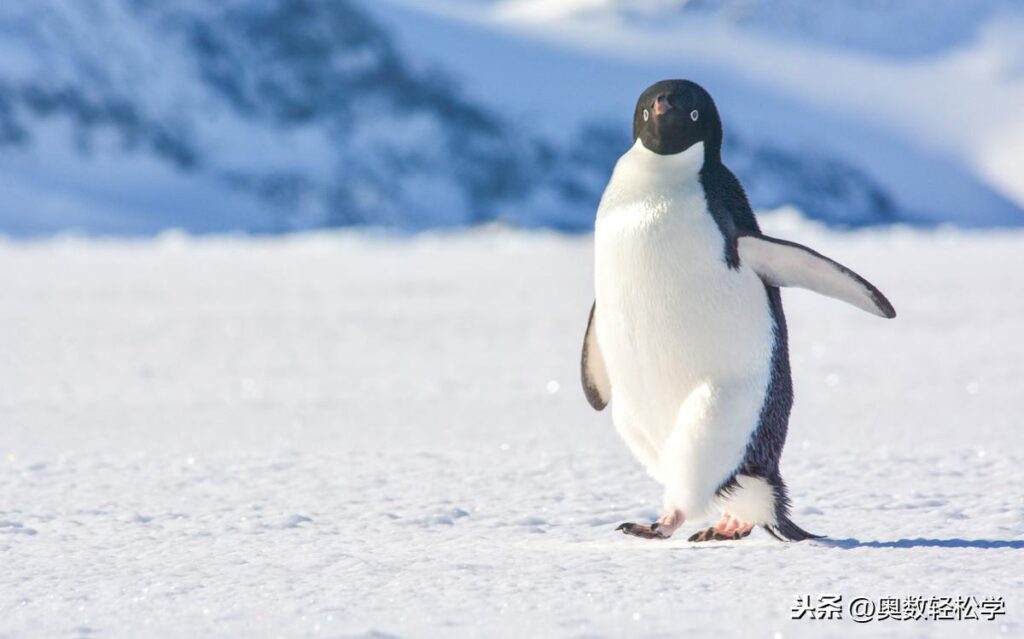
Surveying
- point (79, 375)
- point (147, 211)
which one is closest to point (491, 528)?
point (79, 375)

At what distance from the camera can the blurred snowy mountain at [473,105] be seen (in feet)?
413

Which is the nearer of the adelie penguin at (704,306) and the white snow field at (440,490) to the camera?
the white snow field at (440,490)

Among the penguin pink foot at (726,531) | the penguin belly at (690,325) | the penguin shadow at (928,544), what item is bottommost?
the penguin shadow at (928,544)

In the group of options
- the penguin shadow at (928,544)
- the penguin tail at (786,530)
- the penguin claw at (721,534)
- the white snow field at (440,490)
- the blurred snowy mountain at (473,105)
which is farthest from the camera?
the blurred snowy mountain at (473,105)

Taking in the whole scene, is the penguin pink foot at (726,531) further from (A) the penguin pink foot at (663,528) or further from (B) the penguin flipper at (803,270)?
(B) the penguin flipper at (803,270)

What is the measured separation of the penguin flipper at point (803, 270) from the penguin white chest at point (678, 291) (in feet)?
0.11

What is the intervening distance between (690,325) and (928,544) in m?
0.64

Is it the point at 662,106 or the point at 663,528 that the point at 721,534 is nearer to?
the point at 663,528

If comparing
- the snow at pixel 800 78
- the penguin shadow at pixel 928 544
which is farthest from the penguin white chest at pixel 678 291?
the snow at pixel 800 78

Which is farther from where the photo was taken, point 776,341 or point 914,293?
point 914,293

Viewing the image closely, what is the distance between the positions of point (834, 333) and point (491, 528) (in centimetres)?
728

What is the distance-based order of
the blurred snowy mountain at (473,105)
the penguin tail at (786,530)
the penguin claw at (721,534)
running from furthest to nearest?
the blurred snowy mountain at (473,105) < the penguin claw at (721,534) < the penguin tail at (786,530)

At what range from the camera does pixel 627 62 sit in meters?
151

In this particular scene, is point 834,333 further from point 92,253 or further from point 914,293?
point 92,253
